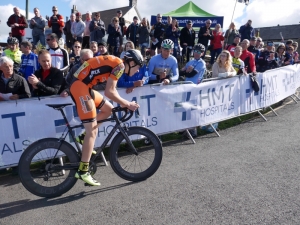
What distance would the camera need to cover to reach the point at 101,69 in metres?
3.94

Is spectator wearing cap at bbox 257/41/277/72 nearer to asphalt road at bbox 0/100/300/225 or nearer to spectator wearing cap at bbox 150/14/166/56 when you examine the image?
spectator wearing cap at bbox 150/14/166/56

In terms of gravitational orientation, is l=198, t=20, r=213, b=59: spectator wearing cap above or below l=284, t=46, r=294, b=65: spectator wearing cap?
above

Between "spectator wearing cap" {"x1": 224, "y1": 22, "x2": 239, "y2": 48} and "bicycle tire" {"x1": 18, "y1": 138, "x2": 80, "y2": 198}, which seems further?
"spectator wearing cap" {"x1": 224, "y1": 22, "x2": 239, "y2": 48}

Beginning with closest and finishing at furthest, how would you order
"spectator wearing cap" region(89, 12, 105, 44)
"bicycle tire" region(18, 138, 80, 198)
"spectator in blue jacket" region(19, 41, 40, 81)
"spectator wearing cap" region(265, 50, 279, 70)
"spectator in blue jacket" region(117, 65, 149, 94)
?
"bicycle tire" region(18, 138, 80, 198) → "spectator in blue jacket" region(117, 65, 149, 94) → "spectator in blue jacket" region(19, 41, 40, 81) → "spectator wearing cap" region(265, 50, 279, 70) → "spectator wearing cap" region(89, 12, 105, 44)

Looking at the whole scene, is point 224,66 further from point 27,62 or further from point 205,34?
point 205,34

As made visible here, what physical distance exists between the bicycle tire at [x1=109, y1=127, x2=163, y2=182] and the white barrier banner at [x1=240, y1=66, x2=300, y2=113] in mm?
3991

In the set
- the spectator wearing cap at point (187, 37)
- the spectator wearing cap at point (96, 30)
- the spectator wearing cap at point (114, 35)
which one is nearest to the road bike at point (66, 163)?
the spectator wearing cap at point (96, 30)

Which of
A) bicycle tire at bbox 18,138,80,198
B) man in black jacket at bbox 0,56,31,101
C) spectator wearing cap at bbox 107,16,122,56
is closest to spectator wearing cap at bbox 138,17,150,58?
spectator wearing cap at bbox 107,16,122,56

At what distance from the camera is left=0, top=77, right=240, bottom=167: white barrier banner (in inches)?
182

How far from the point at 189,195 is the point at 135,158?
118cm

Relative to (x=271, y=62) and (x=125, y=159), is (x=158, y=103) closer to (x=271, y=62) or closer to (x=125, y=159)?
(x=125, y=159)

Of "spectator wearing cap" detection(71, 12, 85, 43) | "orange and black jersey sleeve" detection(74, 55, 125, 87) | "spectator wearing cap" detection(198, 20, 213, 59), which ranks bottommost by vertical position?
"orange and black jersey sleeve" detection(74, 55, 125, 87)

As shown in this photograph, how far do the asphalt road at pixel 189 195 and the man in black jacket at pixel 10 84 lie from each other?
1384mm

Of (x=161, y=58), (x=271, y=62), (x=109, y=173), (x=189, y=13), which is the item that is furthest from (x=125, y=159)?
(x=189, y=13)
